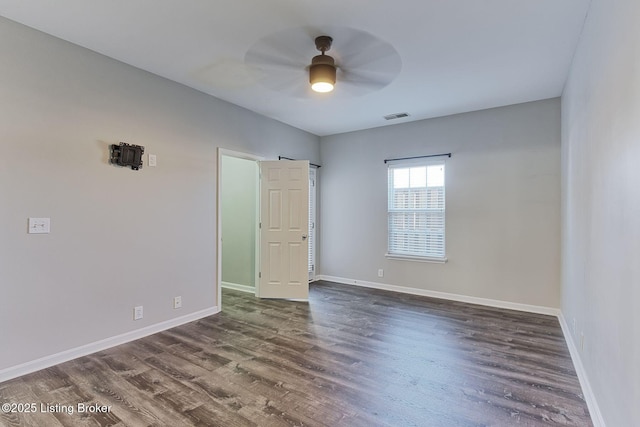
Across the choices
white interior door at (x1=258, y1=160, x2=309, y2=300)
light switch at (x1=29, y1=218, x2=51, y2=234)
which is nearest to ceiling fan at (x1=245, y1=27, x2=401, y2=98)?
white interior door at (x1=258, y1=160, x2=309, y2=300)

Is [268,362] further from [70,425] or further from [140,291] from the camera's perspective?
[140,291]

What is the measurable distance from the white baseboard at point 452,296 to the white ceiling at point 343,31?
2.68m

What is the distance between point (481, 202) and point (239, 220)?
3.68 meters

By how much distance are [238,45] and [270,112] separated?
72.6 inches

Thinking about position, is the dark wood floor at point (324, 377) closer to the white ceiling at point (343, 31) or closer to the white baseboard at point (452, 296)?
the white baseboard at point (452, 296)

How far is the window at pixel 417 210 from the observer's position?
15.8 feet

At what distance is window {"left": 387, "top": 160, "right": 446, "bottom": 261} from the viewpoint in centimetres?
482

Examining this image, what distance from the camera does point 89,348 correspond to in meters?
2.86

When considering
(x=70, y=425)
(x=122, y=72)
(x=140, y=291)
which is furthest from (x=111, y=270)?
(x=122, y=72)

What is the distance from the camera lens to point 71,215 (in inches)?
109

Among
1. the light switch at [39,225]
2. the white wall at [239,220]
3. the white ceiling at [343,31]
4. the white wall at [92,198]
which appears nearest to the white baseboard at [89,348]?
the white wall at [92,198]

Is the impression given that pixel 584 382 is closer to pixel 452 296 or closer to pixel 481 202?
pixel 452 296

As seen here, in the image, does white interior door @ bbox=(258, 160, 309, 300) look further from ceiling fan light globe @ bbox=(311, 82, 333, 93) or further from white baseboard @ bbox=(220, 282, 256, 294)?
ceiling fan light globe @ bbox=(311, 82, 333, 93)

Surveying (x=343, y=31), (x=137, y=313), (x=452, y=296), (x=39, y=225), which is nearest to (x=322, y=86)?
(x=343, y=31)
